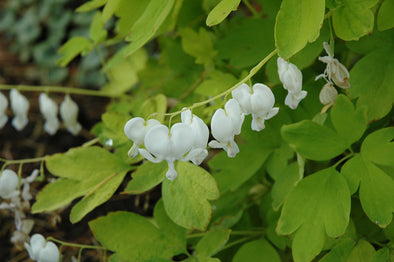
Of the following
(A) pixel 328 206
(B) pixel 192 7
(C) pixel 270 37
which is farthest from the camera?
(B) pixel 192 7

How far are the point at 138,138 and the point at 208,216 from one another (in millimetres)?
341

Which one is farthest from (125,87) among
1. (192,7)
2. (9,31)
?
(9,31)

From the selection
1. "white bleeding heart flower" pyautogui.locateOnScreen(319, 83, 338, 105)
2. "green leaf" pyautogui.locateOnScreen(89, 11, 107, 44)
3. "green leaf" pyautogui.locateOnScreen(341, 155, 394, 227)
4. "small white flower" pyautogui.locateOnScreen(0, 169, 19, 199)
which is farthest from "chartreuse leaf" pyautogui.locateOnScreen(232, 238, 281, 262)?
"green leaf" pyautogui.locateOnScreen(89, 11, 107, 44)

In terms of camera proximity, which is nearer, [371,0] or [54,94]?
[371,0]

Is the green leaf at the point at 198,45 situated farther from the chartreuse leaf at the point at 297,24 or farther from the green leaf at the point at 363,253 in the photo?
the green leaf at the point at 363,253

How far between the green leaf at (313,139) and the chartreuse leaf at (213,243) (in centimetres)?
36

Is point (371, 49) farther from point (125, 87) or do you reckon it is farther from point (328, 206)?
point (125, 87)

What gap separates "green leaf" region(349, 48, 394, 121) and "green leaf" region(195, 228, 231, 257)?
0.56 m

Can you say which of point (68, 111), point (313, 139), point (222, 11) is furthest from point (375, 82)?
point (68, 111)

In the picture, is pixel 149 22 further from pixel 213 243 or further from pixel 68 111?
pixel 68 111

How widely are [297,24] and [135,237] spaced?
83 cm

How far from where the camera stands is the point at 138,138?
1.08m

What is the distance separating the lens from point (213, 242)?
1.36 meters

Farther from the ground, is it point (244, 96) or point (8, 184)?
point (244, 96)
